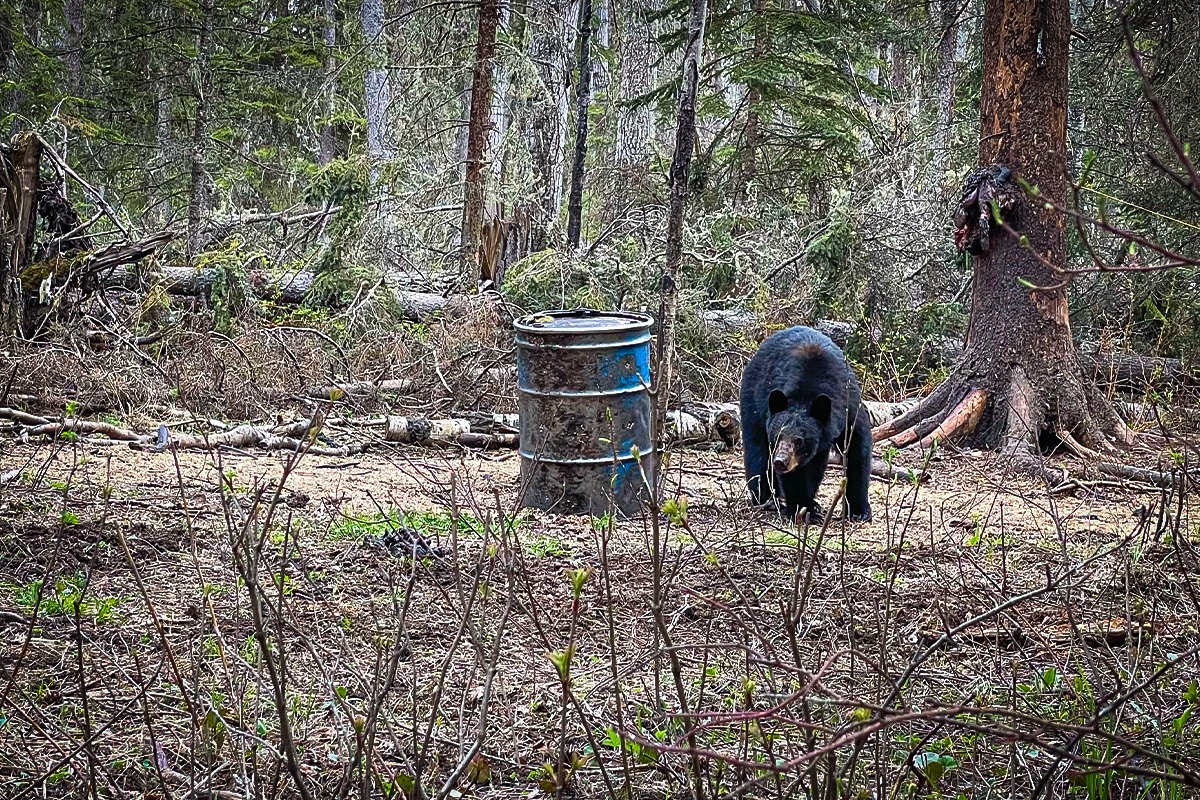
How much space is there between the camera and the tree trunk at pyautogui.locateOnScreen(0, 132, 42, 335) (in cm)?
1020

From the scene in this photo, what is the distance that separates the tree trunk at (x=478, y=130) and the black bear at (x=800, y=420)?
6.41 meters

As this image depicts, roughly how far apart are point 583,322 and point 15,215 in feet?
20.2

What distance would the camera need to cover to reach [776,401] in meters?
7.10

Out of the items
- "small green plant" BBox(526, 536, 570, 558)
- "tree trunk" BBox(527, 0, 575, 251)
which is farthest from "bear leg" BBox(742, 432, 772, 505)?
"tree trunk" BBox(527, 0, 575, 251)

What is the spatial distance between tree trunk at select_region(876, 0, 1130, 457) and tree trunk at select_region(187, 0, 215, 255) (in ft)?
32.2

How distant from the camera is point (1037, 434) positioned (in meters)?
9.13

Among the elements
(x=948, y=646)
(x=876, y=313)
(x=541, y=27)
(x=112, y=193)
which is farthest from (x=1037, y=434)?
(x=112, y=193)

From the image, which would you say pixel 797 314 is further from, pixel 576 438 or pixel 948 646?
pixel 948 646

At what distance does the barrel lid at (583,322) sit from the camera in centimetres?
723

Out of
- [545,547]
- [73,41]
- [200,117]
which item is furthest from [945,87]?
[545,547]

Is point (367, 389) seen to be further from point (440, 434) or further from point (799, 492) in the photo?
point (799, 492)

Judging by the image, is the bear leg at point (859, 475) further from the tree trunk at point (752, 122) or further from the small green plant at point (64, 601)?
the tree trunk at point (752, 122)

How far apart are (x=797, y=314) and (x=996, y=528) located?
5983mm

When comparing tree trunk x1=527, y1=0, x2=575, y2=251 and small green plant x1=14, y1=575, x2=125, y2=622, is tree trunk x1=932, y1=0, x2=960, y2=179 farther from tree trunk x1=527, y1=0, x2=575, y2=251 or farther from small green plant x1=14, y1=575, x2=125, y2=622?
small green plant x1=14, y1=575, x2=125, y2=622
